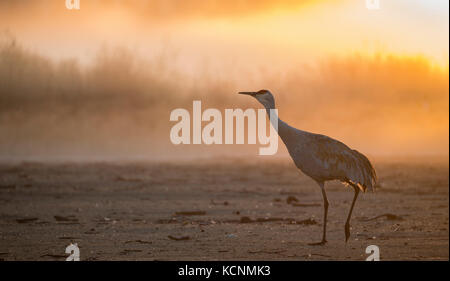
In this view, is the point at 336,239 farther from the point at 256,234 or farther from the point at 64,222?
the point at 64,222

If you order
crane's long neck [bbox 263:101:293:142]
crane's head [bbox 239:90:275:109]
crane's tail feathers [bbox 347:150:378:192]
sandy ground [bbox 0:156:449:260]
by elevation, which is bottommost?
sandy ground [bbox 0:156:449:260]

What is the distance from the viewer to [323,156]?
1387 cm

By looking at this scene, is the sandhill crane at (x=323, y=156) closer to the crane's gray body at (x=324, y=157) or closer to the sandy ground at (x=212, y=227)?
the crane's gray body at (x=324, y=157)

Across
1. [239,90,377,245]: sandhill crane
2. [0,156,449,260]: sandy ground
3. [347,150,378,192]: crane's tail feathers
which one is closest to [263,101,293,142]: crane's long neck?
[239,90,377,245]: sandhill crane

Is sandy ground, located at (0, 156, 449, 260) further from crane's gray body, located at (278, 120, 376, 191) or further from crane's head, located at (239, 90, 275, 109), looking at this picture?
crane's head, located at (239, 90, 275, 109)

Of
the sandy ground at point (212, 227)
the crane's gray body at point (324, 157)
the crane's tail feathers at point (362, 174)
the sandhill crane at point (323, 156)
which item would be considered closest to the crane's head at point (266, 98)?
the sandhill crane at point (323, 156)

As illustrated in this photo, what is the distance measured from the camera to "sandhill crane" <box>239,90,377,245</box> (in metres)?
13.9

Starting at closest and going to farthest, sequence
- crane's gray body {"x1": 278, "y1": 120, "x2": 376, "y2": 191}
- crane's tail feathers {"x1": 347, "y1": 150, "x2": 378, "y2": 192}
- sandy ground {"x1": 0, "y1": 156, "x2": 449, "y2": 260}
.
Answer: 1. sandy ground {"x1": 0, "y1": 156, "x2": 449, "y2": 260}
2. crane's gray body {"x1": 278, "y1": 120, "x2": 376, "y2": 191}
3. crane's tail feathers {"x1": 347, "y1": 150, "x2": 378, "y2": 192}

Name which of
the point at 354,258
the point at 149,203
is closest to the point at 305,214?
the point at 149,203

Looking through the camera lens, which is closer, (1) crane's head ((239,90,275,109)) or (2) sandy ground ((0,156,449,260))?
(2) sandy ground ((0,156,449,260))

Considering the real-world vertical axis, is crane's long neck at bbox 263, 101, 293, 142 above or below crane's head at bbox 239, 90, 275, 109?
below

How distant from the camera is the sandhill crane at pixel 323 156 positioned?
1388 cm

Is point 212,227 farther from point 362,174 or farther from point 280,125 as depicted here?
point 362,174
